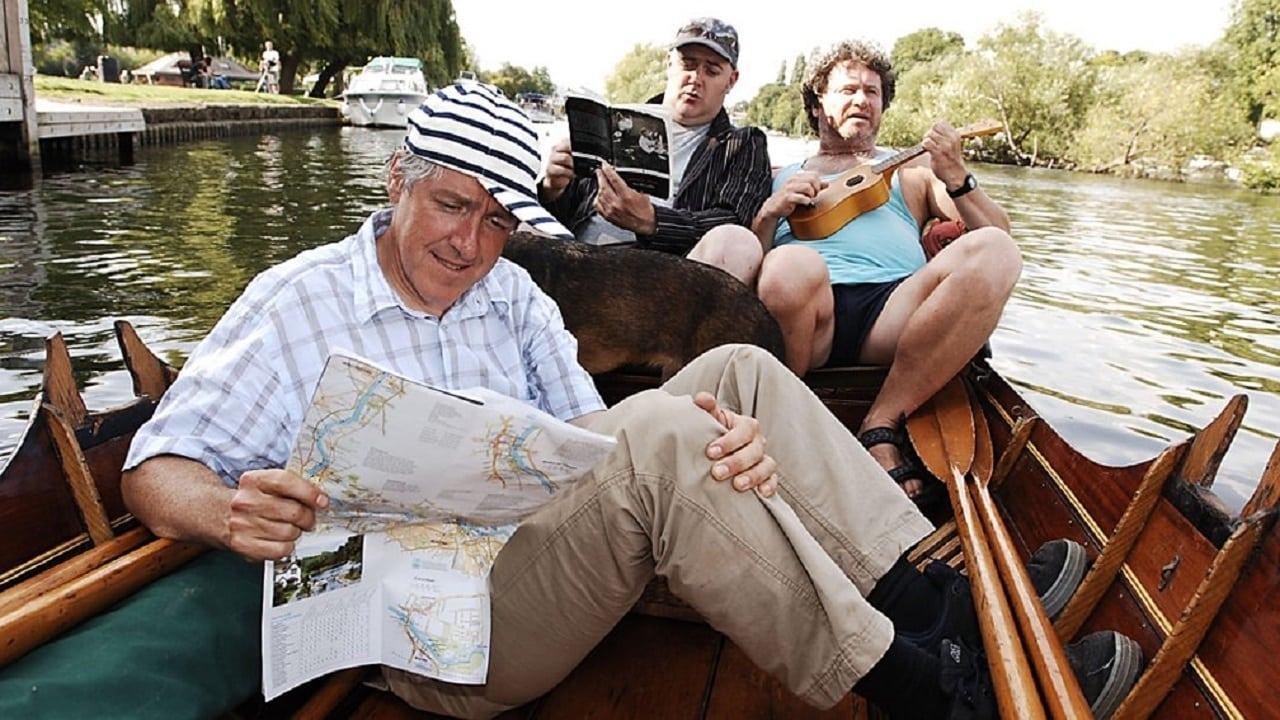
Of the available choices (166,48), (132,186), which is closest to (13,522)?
(132,186)

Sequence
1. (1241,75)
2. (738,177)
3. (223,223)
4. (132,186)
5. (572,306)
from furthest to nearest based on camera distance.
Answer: (1241,75)
(132,186)
(223,223)
(738,177)
(572,306)

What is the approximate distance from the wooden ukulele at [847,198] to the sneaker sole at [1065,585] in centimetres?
167

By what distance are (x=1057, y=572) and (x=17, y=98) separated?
47.7 feet

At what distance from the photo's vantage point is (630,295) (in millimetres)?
3367

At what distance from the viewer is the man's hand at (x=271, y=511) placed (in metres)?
1.42

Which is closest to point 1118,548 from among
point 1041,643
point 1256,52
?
point 1041,643

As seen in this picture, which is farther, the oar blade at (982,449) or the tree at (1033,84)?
the tree at (1033,84)

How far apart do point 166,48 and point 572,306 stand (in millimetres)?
28906

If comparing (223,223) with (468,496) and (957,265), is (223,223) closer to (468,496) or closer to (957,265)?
(957,265)

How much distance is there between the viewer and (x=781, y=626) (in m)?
1.66

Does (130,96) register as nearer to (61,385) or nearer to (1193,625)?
(61,385)

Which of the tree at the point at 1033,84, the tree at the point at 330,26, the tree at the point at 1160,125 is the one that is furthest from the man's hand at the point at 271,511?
the tree at the point at 1033,84

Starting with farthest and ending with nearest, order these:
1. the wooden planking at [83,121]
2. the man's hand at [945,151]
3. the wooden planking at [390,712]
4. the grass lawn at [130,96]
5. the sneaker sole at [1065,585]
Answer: the grass lawn at [130,96], the wooden planking at [83,121], the man's hand at [945,151], the sneaker sole at [1065,585], the wooden planking at [390,712]

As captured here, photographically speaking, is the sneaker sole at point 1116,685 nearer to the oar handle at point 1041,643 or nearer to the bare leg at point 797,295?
the oar handle at point 1041,643
